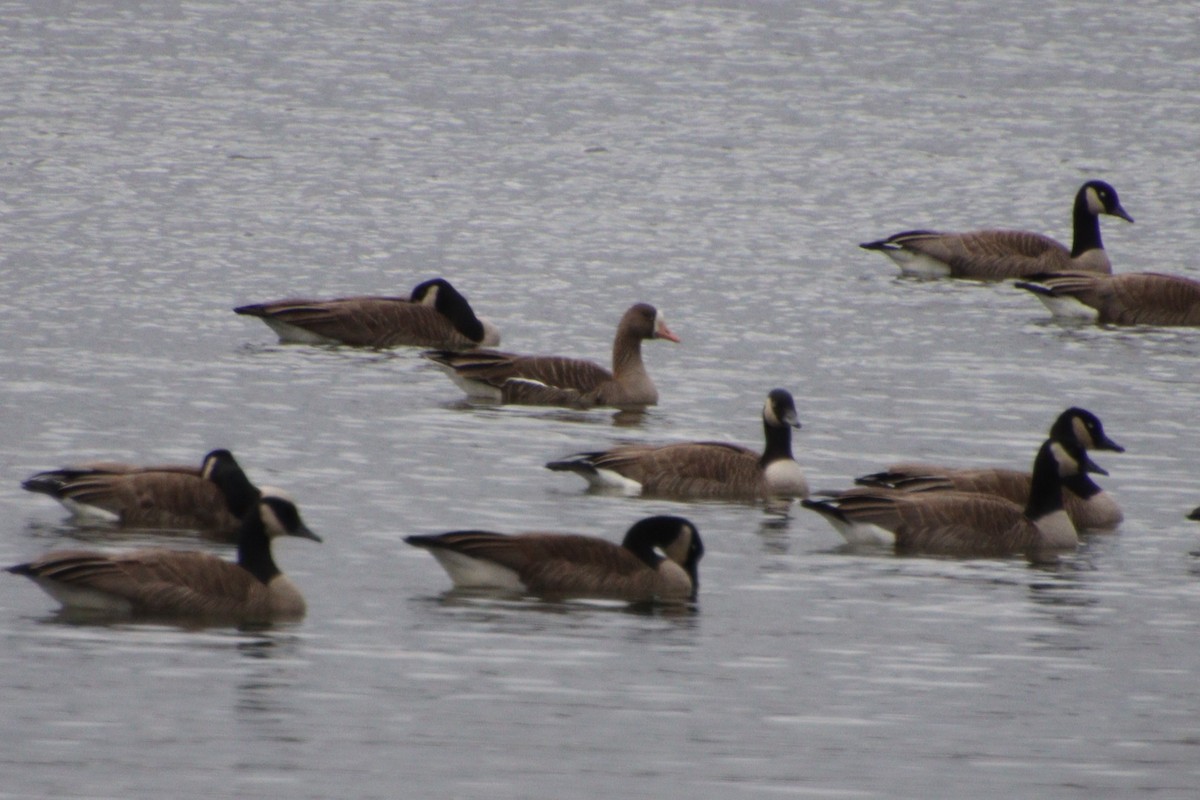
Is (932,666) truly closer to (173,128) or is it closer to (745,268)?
(745,268)

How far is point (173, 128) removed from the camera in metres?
42.0

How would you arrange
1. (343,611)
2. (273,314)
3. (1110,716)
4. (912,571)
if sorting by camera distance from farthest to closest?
(273,314) → (912,571) → (343,611) → (1110,716)

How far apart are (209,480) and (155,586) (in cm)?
258

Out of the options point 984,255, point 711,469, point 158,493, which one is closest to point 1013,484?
point 711,469

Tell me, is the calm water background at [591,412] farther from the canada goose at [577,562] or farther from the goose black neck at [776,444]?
the goose black neck at [776,444]

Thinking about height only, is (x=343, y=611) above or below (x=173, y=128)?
below

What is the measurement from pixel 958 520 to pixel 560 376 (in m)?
6.21

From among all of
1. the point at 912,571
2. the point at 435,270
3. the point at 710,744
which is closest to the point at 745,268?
the point at 435,270

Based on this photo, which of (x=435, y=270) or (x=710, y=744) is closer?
(x=710, y=744)

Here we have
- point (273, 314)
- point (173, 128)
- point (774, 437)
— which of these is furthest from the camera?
point (173, 128)

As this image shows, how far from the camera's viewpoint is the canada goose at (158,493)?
15.3 metres

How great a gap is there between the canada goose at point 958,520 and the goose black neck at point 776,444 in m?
1.32

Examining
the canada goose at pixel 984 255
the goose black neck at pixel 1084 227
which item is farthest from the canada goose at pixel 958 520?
the goose black neck at pixel 1084 227

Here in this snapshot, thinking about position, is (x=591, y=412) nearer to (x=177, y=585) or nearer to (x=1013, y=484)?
(x=1013, y=484)
